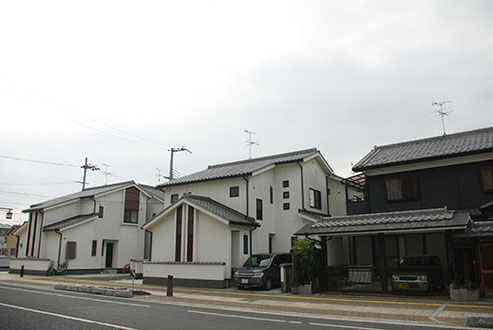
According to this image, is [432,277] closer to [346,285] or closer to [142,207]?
[346,285]

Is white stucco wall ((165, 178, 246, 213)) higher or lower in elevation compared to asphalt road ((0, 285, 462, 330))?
higher

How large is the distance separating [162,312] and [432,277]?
10866 mm

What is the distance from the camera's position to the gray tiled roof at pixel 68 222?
31312 mm

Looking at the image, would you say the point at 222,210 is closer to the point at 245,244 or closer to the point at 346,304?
the point at 245,244

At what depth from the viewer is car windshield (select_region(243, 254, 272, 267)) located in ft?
67.3

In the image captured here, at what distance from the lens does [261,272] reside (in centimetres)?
1945

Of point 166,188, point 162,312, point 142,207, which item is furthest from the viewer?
point 142,207

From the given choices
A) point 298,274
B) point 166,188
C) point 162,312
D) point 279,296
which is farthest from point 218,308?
point 166,188

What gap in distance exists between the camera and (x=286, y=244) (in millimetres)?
25875

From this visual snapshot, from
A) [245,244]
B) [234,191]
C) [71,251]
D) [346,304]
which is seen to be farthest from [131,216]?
[346,304]

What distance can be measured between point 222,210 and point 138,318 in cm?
1247

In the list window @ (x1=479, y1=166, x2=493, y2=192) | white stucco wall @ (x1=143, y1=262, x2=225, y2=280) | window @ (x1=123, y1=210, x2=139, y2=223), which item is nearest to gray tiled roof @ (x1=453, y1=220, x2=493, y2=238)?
window @ (x1=479, y1=166, x2=493, y2=192)

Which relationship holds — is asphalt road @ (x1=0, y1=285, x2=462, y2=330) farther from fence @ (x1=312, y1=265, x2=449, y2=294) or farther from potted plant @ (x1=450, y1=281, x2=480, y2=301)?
fence @ (x1=312, y1=265, x2=449, y2=294)

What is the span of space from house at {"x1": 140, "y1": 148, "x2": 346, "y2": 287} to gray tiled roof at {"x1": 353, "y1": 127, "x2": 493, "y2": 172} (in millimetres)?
5246
